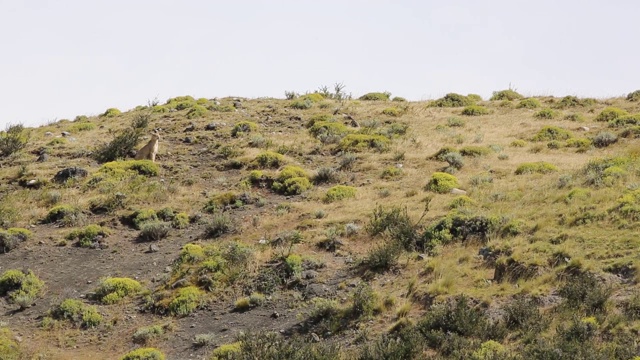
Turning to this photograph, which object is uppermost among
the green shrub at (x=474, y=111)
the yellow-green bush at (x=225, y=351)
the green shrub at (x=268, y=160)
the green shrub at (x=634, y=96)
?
the green shrub at (x=634, y=96)

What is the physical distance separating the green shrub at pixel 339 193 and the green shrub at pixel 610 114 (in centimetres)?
1544

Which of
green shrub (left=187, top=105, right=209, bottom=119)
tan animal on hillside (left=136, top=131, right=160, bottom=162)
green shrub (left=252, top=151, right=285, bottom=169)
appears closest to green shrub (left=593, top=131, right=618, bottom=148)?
green shrub (left=252, top=151, right=285, bottom=169)

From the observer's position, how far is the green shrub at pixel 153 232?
81.6 feet

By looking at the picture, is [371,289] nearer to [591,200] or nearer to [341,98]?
[591,200]

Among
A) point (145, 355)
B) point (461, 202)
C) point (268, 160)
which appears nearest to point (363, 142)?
point (268, 160)

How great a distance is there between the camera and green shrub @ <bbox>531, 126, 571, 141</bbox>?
33.4 metres

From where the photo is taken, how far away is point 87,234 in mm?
24781

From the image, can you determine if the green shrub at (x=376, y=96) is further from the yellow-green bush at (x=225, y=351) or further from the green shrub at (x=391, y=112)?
the yellow-green bush at (x=225, y=351)

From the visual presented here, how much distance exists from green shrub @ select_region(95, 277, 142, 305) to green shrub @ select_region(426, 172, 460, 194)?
10704mm

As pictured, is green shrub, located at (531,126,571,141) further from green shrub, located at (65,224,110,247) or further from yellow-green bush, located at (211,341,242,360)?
yellow-green bush, located at (211,341,242,360)

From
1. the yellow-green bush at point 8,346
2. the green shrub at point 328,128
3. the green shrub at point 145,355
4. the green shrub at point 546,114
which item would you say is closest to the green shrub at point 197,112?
the green shrub at point 328,128

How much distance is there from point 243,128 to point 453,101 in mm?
13402

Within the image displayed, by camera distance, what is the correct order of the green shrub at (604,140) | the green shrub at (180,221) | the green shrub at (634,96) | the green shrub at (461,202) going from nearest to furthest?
1. the green shrub at (461,202)
2. the green shrub at (180,221)
3. the green shrub at (604,140)
4. the green shrub at (634,96)

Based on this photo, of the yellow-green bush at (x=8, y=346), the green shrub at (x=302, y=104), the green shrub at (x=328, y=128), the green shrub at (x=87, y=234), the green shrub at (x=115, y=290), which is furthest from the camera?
the green shrub at (x=302, y=104)
